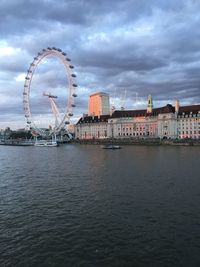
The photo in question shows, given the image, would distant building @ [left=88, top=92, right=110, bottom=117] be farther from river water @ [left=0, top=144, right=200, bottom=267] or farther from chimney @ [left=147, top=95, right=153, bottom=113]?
river water @ [left=0, top=144, right=200, bottom=267]

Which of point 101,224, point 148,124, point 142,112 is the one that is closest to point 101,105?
point 142,112

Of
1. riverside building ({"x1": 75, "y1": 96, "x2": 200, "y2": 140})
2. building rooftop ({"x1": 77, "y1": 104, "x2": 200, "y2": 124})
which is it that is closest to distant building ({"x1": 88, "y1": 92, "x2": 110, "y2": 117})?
riverside building ({"x1": 75, "y1": 96, "x2": 200, "y2": 140})

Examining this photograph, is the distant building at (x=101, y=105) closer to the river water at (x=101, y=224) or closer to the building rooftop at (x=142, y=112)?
the building rooftop at (x=142, y=112)

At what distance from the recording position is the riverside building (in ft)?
429

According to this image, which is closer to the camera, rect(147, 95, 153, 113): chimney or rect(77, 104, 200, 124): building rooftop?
rect(77, 104, 200, 124): building rooftop

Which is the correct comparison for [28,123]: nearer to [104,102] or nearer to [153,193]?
[153,193]

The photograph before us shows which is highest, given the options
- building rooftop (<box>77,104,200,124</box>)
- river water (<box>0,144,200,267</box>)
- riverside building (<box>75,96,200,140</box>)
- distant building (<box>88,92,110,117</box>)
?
distant building (<box>88,92,110,117</box>)

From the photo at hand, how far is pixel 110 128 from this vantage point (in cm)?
16150

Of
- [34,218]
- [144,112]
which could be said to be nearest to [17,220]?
[34,218]

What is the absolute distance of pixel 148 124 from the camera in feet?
492

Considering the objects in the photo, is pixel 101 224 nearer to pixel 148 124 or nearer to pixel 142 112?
pixel 148 124

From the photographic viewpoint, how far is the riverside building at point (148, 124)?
429 feet

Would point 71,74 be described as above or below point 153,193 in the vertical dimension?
above

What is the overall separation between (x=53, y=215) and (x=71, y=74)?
67425 millimetres
